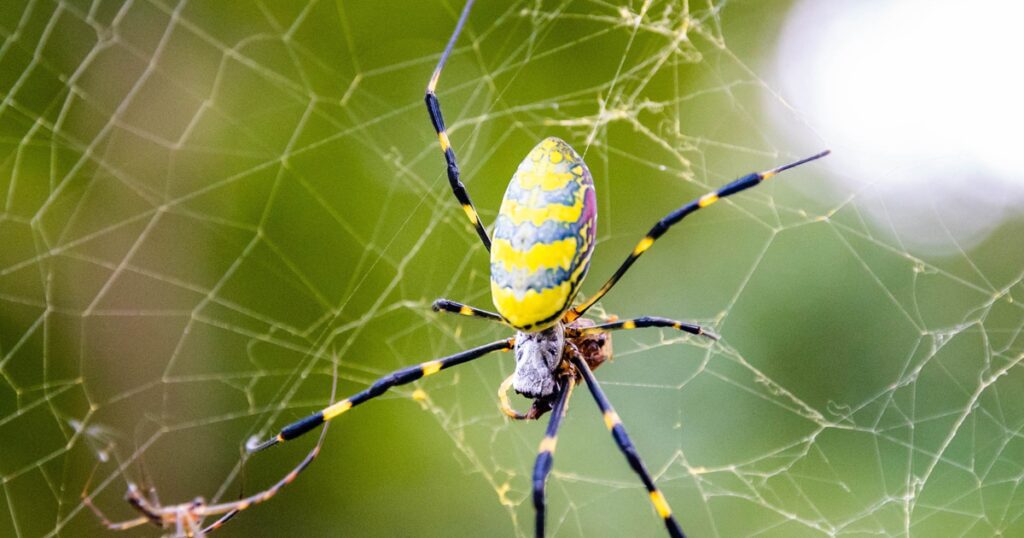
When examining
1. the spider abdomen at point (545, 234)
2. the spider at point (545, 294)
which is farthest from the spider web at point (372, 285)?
the spider abdomen at point (545, 234)

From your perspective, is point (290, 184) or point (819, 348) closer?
point (290, 184)

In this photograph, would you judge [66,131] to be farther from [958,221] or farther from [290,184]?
[958,221]

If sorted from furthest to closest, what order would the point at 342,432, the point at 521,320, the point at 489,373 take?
the point at 489,373
the point at 342,432
the point at 521,320

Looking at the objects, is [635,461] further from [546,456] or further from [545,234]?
[545,234]

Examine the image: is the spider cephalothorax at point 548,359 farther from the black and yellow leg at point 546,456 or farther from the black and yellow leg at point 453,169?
the black and yellow leg at point 453,169

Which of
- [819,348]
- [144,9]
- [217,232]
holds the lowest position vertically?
[819,348]

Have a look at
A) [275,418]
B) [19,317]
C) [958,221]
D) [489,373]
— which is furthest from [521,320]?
[958,221]
